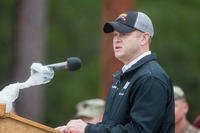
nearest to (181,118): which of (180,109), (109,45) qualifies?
(180,109)

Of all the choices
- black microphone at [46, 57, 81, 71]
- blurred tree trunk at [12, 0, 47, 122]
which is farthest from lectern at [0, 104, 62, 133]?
blurred tree trunk at [12, 0, 47, 122]

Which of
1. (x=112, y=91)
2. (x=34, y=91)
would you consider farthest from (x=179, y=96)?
(x=34, y=91)

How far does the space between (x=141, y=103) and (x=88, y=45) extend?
12.7 meters

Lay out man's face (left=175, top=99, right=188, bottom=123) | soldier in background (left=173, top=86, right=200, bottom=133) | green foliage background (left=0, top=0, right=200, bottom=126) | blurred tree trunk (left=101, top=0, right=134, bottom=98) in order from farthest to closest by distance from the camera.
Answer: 1. green foliage background (left=0, top=0, right=200, bottom=126)
2. blurred tree trunk (left=101, top=0, right=134, bottom=98)
3. man's face (left=175, top=99, right=188, bottom=123)
4. soldier in background (left=173, top=86, right=200, bottom=133)

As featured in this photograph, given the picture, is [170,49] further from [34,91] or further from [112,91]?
[112,91]

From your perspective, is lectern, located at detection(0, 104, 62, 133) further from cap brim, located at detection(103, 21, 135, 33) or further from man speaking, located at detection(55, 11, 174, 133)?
cap brim, located at detection(103, 21, 135, 33)

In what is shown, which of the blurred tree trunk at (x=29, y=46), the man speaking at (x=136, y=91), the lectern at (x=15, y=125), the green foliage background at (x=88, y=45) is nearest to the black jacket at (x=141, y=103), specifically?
the man speaking at (x=136, y=91)

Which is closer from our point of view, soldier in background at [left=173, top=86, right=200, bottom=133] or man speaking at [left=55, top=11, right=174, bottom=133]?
man speaking at [left=55, top=11, right=174, bottom=133]

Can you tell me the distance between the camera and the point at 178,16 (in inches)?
663

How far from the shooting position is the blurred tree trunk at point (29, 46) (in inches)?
632

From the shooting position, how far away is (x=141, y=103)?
5328 mm

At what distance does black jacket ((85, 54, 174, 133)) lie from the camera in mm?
5309

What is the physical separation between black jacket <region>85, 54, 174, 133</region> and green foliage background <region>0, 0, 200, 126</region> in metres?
10.6

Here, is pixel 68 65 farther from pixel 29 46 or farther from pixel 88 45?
pixel 88 45
